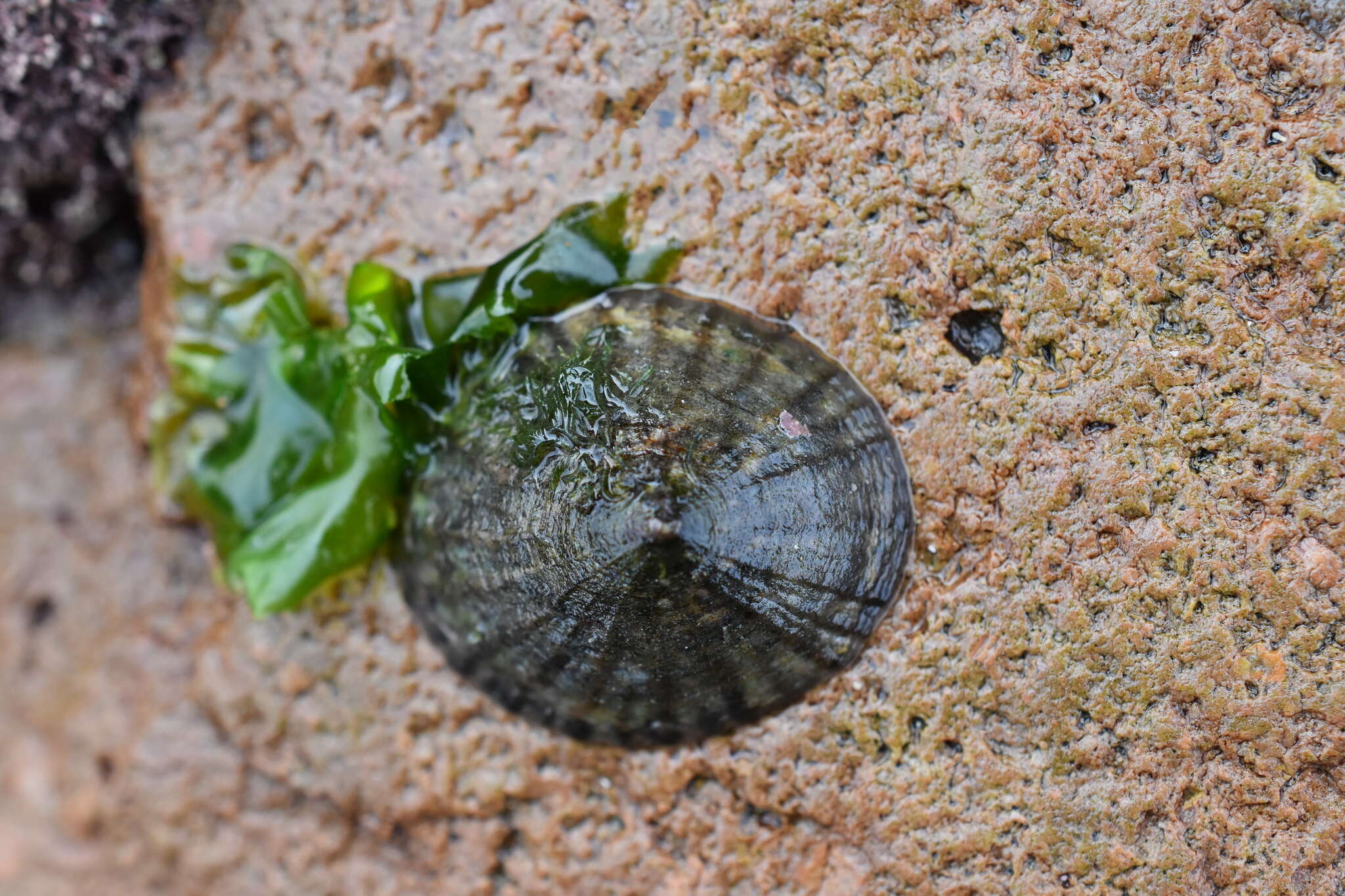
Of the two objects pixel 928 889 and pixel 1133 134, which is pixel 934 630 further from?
pixel 1133 134

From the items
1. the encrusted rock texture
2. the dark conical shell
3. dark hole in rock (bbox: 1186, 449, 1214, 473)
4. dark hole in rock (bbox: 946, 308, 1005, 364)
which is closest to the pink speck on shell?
the dark conical shell

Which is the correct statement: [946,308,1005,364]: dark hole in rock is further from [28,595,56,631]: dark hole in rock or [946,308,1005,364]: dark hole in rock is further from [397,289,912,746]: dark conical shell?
[28,595,56,631]: dark hole in rock

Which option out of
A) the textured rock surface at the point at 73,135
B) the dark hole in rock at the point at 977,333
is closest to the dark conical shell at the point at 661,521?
the dark hole in rock at the point at 977,333

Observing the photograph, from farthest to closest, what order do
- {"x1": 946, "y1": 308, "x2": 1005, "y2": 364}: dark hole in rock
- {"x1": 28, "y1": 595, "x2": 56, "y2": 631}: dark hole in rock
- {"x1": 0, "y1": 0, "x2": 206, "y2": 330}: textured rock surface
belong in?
1. {"x1": 28, "y1": 595, "x2": 56, "y2": 631}: dark hole in rock
2. {"x1": 0, "y1": 0, "x2": 206, "y2": 330}: textured rock surface
3. {"x1": 946, "y1": 308, "x2": 1005, "y2": 364}: dark hole in rock

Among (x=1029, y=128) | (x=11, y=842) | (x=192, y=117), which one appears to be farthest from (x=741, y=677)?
(x=11, y=842)

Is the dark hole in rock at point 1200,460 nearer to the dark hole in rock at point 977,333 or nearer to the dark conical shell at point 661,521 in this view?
the dark hole in rock at point 977,333

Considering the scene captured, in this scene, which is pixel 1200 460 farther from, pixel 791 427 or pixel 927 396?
pixel 791 427
